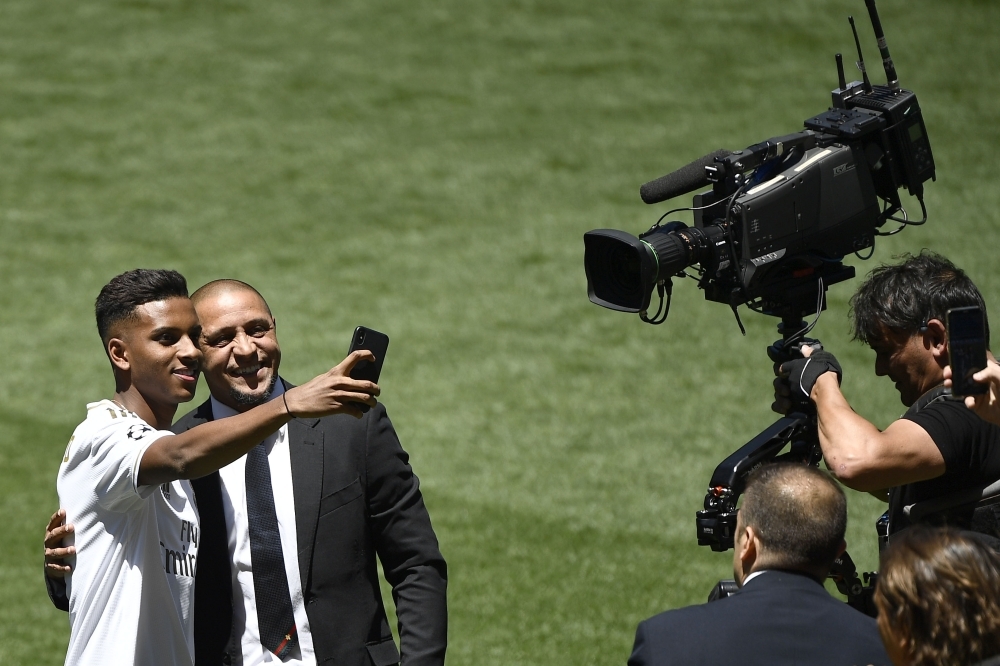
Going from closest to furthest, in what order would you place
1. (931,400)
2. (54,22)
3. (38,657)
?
(931,400)
(38,657)
(54,22)

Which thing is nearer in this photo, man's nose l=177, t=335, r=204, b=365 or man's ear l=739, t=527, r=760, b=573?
man's ear l=739, t=527, r=760, b=573

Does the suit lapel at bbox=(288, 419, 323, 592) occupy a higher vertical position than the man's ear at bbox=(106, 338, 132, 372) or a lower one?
lower

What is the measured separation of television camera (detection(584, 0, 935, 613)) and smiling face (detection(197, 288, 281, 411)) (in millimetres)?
796

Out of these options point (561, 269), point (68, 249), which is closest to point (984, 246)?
point (561, 269)

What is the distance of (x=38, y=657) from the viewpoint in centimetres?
479

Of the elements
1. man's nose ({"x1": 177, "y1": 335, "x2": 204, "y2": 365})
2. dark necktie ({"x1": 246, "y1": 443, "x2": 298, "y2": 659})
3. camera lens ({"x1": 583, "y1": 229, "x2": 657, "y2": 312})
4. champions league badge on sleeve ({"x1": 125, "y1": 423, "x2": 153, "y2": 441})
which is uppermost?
camera lens ({"x1": 583, "y1": 229, "x2": 657, "y2": 312})

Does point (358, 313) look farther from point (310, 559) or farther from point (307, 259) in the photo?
point (310, 559)

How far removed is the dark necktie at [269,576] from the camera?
8.75 ft

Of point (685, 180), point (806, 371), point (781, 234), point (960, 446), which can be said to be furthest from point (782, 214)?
point (960, 446)

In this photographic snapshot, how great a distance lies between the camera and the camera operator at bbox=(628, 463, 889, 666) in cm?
201

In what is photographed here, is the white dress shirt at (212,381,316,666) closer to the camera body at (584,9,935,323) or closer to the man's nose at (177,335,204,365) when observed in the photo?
the man's nose at (177,335,204,365)

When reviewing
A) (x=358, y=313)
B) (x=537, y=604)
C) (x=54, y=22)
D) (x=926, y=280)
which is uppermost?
(x=54, y=22)

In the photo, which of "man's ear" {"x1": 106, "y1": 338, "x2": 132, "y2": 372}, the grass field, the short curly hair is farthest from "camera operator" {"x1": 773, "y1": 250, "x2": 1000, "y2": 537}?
the grass field

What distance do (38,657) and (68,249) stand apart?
3785 mm
